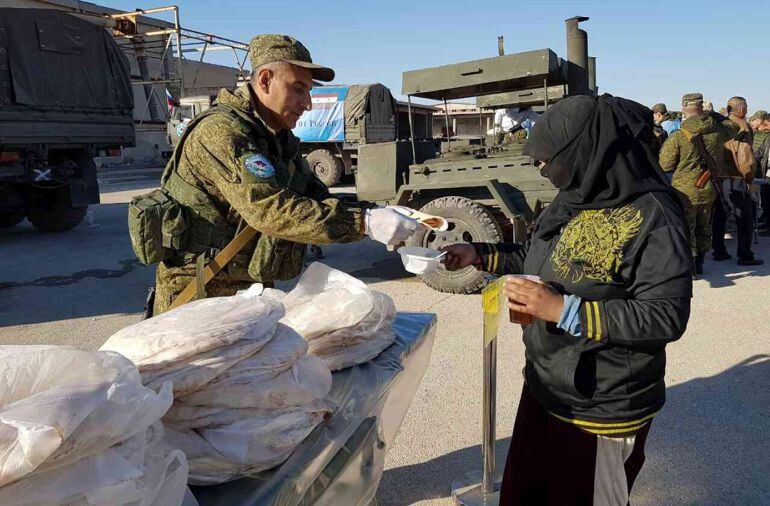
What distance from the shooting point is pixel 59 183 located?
871 centimetres

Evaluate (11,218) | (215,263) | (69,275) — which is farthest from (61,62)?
(215,263)

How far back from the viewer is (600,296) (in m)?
1.61

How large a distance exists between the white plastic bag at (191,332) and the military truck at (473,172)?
3.91 m

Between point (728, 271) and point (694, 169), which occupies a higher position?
point (694, 169)

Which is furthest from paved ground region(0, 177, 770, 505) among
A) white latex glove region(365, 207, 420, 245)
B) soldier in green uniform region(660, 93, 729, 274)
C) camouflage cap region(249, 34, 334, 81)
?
camouflage cap region(249, 34, 334, 81)

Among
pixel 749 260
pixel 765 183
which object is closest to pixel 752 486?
pixel 749 260

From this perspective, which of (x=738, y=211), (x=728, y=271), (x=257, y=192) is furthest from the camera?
(x=738, y=211)

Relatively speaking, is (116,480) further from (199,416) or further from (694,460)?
(694,460)

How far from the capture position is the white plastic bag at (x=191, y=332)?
1209 millimetres

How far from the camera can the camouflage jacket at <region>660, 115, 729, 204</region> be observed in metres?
6.39

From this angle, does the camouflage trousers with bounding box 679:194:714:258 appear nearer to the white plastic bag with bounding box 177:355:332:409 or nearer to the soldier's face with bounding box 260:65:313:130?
the soldier's face with bounding box 260:65:313:130

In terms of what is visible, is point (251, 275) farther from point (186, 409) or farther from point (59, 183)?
point (59, 183)

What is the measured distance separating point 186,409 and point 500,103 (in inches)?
247

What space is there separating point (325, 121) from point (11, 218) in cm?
866
